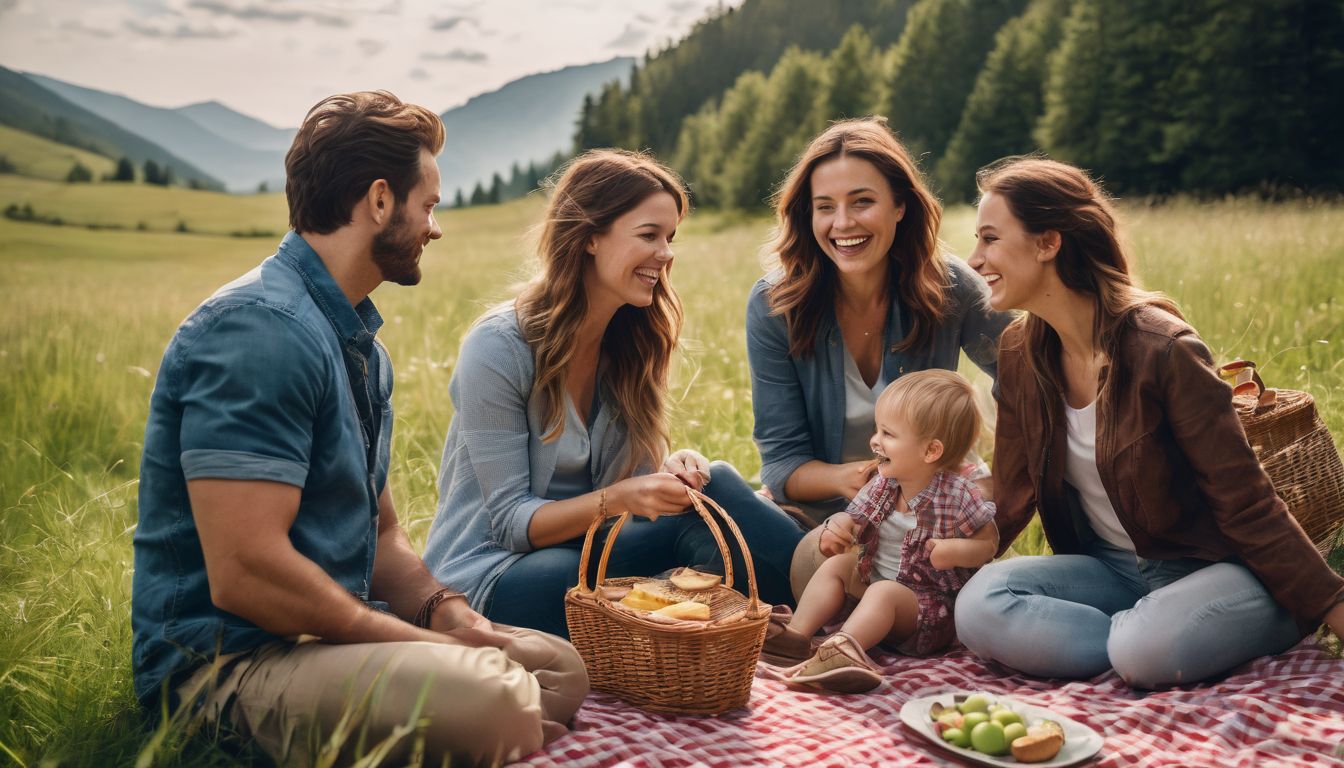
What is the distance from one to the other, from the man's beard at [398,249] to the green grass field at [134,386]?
1.25 meters

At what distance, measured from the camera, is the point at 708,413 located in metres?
7.41

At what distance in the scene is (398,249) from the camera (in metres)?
3.05

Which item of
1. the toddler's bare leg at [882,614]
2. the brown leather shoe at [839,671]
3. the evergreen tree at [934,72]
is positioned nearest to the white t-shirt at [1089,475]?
the toddler's bare leg at [882,614]

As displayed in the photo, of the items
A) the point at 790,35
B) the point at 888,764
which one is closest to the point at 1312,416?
the point at 888,764

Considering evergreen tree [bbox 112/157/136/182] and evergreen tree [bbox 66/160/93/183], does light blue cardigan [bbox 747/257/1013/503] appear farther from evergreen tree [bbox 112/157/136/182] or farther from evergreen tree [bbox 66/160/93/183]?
evergreen tree [bbox 112/157/136/182]

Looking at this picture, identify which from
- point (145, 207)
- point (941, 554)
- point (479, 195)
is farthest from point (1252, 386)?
point (479, 195)

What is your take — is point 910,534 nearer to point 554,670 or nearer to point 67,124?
point 554,670

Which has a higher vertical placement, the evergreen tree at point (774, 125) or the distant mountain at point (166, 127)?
the evergreen tree at point (774, 125)

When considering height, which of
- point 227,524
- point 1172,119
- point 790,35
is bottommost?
point 227,524

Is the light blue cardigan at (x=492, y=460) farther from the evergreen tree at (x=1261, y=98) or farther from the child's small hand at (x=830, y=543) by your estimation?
the evergreen tree at (x=1261, y=98)

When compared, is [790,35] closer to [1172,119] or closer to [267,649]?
[1172,119]

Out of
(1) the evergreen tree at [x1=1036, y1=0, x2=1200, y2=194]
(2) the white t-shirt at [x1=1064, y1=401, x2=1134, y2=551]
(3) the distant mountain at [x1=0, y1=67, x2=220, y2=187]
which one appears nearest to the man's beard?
(2) the white t-shirt at [x1=1064, y1=401, x2=1134, y2=551]

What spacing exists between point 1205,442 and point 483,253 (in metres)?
A: 22.5

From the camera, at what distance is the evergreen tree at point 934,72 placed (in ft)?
164
